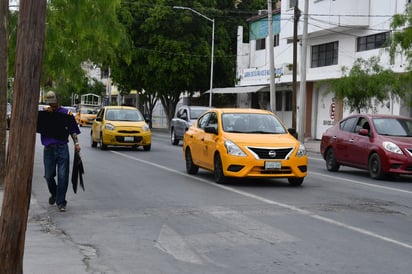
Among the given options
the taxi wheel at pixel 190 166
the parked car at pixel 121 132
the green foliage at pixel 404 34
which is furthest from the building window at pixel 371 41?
the taxi wheel at pixel 190 166

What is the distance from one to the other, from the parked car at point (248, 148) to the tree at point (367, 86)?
42.2 feet

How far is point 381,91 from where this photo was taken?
27.6m

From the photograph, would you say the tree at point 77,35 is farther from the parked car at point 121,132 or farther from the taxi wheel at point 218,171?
the parked car at point 121,132

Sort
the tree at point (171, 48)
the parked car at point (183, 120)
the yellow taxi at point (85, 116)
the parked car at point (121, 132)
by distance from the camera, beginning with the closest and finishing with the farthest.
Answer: the parked car at point (121, 132) → the parked car at point (183, 120) → the tree at point (171, 48) → the yellow taxi at point (85, 116)

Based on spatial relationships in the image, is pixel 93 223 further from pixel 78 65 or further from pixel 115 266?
pixel 78 65

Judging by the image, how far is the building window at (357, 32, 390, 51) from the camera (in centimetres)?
3319

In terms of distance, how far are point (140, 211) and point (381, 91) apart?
1907cm

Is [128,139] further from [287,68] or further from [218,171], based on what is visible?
[287,68]

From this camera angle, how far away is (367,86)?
90.7 feet

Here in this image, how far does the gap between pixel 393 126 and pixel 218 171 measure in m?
5.31

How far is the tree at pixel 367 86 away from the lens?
27344 millimetres

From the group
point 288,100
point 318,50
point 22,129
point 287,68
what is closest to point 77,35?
point 22,129

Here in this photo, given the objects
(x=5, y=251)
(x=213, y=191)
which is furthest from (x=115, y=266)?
(x=213, y=191)

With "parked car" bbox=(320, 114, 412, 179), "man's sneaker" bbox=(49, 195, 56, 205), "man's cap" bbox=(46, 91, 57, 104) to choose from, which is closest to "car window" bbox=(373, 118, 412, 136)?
"parked car" bbox=(320, 114, 412, 179)
